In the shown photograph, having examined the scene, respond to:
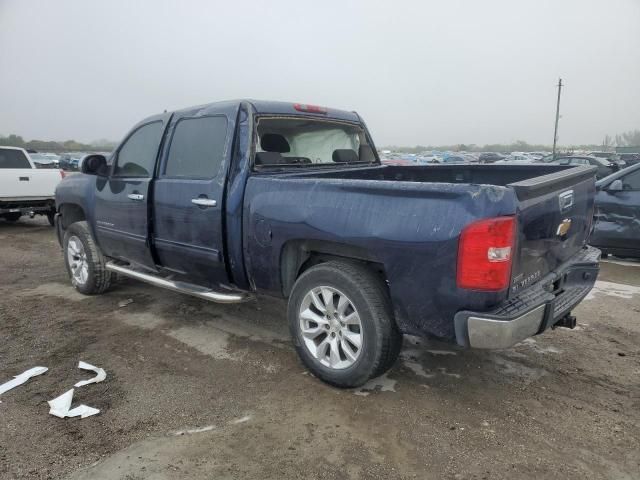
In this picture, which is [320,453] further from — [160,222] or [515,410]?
[160,222]

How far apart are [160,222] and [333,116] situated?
1859 mm

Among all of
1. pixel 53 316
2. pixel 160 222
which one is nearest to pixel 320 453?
pixel 160 222

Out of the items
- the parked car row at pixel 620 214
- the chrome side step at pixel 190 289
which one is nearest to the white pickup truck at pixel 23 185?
the chrome side step at pixel 190 289

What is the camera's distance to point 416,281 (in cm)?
270

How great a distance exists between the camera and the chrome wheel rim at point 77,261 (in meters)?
5.38

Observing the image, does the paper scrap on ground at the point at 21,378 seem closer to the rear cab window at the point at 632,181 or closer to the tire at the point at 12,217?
the rear cab window at the point at 632,181

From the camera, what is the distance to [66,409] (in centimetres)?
299

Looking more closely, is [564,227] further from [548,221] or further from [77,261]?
[77,261]

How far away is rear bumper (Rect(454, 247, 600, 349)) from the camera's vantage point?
2.52 meters

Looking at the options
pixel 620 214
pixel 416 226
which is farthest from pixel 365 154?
pixel 620 214

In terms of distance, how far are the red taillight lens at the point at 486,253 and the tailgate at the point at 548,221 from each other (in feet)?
0.36

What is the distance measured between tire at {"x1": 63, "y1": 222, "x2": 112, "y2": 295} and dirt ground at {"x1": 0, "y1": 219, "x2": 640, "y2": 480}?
0.69m

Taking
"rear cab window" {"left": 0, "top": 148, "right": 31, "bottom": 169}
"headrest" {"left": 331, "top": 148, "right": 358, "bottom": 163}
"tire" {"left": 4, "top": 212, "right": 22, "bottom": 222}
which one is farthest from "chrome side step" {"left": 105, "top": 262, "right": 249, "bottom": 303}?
"tire" {"left": 4, "top": 212, "right": 22, "bottom": 222}

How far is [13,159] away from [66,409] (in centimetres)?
934
